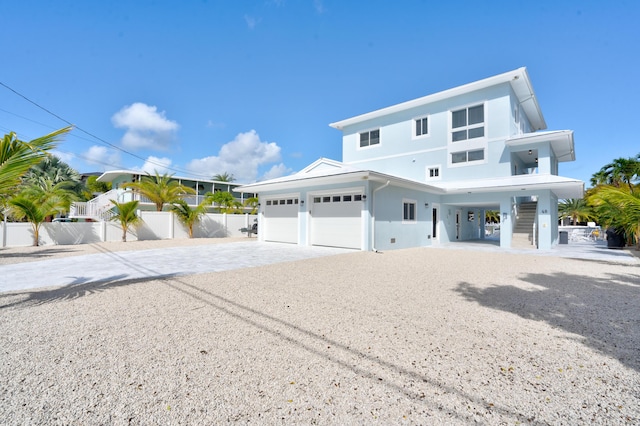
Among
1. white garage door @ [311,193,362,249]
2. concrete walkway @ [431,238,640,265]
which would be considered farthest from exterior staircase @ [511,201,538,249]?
white garage door @ [311,193,362,249]

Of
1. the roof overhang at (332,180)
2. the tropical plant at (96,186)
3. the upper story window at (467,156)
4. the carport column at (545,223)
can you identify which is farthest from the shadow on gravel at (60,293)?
the tropical plant at (96,186)

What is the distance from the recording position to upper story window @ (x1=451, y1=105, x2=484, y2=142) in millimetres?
17184

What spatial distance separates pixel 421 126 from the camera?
19.3 meters

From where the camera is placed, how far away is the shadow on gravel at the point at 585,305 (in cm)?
338

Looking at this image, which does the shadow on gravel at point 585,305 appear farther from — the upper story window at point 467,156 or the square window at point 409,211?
the upper story window at point 467,156

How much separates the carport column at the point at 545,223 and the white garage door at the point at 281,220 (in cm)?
1216

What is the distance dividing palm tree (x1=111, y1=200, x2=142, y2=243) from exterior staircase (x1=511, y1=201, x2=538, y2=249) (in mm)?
20950

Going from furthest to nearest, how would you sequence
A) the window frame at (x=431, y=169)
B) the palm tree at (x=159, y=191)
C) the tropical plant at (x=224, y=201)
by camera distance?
the tropical plant at (x=224, y=201)
the palm tree at (x=159, y=191)
the window frame at (x=431, y=169)

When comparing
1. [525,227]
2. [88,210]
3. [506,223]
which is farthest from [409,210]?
[88,210]

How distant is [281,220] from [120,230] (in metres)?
9.55

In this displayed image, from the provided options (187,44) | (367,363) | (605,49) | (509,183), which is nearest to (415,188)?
(509,183)

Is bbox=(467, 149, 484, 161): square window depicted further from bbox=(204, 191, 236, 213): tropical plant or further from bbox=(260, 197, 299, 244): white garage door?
bbox=(204, 191, 236, 213): tropical plant

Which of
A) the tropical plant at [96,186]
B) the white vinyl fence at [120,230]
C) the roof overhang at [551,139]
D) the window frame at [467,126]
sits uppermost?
the window frame at [467,126]

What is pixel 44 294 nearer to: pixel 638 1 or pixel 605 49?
pixel 638 1
